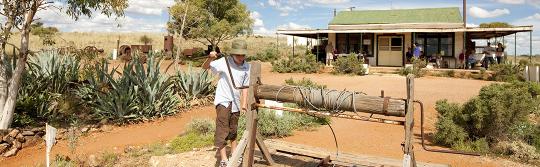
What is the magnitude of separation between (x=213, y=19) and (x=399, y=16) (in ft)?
34.0

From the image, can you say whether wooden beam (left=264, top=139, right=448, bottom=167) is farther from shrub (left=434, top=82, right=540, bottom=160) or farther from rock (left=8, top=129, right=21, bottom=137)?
rock (left=8, top=129, right=21, bottom=137)

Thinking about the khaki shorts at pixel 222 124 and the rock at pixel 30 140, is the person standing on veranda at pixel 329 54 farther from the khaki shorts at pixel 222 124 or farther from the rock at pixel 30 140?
the khaki shorts at pixel 222 124

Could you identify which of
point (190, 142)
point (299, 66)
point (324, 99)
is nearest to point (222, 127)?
point (324, 99)

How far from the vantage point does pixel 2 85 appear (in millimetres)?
7922

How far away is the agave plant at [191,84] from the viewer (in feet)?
35.2

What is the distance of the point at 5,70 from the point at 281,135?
4.78 m

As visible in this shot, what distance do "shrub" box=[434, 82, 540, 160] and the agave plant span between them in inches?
215

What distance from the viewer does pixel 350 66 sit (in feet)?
65.8

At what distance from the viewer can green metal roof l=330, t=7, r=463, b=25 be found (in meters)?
23.5

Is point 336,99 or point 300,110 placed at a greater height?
point 336,99

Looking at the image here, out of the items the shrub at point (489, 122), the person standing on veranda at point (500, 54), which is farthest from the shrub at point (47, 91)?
the person standing on veranda at point (500, 54)

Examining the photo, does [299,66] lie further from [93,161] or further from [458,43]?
[93,161]

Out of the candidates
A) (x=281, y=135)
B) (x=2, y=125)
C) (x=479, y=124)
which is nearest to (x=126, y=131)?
(x=2, y=125)

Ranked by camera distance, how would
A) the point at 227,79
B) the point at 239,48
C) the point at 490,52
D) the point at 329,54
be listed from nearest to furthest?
the point at 239,48
the point at 227,79
the point at 490,52
the point at 329,54
